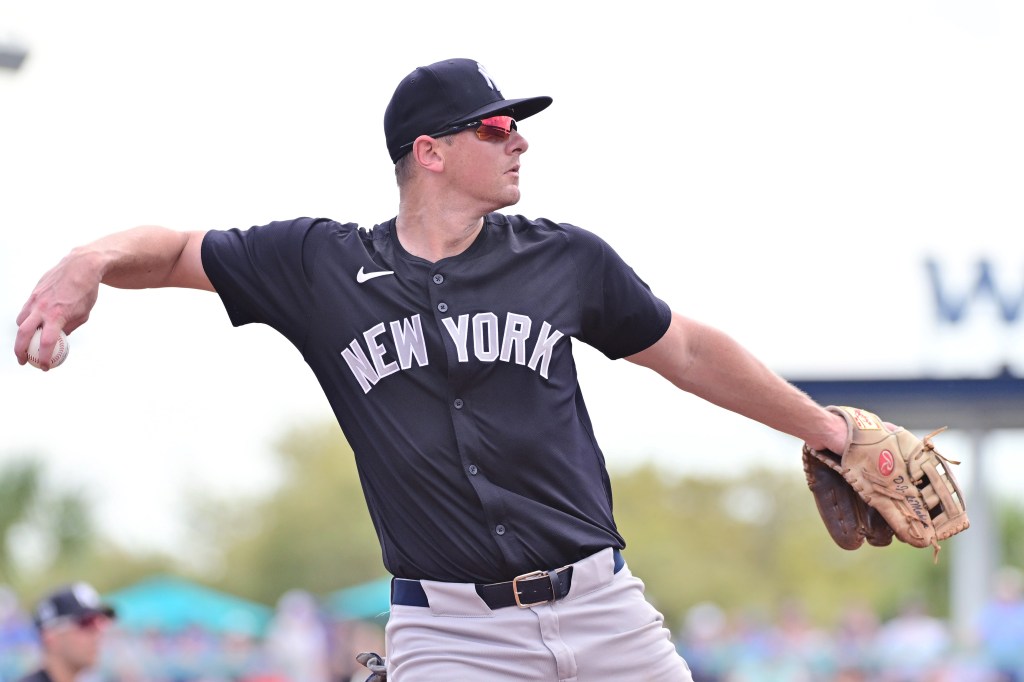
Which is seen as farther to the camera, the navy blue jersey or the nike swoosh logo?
the nike swoosh logo

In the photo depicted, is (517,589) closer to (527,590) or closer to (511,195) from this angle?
(527,590)

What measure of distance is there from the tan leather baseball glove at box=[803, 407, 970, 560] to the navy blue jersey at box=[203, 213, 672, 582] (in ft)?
2.85

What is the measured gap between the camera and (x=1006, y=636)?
12.4 m

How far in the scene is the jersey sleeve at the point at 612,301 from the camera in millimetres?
3895

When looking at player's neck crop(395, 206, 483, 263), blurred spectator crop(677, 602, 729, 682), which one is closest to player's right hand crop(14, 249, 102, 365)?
player's neck crop(395, 206, 483, 263)

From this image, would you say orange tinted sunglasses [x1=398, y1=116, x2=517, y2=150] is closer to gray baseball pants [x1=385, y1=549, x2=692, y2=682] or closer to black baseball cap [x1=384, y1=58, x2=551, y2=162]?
black baseball cap [x1=384, y1=58, x2=551, y2=162]

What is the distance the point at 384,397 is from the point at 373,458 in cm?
18

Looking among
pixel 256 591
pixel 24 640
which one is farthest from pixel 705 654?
pixel 256 591

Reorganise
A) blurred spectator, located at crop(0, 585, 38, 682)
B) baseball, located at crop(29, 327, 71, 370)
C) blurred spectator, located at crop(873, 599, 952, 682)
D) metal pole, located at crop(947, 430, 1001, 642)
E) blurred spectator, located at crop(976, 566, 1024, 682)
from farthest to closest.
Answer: metal pole, located at crop(947, 430, 1001, 642), blurred spectator, located at crop(0, 585, 38, 682), blurred spectator, located at crop(873, 599, 952, 682), blurred spectator, located at crop(976, 566, 1024, 682), baseball, located at crop(29, 327, 71, 370)

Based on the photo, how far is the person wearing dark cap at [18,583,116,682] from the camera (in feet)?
23.9

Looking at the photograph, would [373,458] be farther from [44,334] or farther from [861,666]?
[861,666]

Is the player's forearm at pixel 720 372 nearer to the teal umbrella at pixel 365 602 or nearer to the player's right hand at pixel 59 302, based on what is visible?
the player's right hand at pixel 59 302

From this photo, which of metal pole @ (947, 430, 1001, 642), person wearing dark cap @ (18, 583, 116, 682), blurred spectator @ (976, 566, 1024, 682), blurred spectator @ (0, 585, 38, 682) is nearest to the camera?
person wearing dark cap @ (18, 583, 116, 682)

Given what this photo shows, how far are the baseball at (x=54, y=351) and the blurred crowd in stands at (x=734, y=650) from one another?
20.2ft
